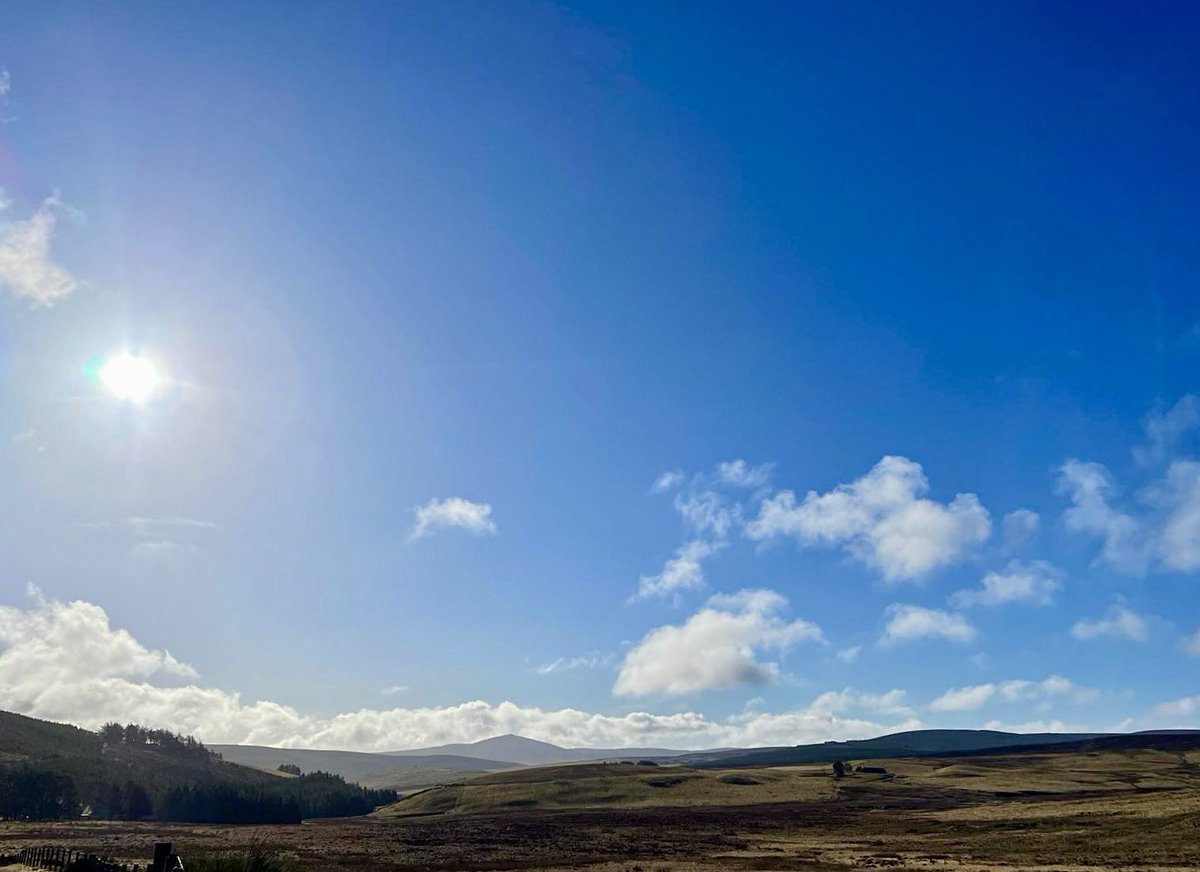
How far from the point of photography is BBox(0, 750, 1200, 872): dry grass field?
51.8 meters

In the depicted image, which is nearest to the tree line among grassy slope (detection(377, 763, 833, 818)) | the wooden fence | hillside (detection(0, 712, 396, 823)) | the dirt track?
hillside (detection(0, 712, 396, 823))

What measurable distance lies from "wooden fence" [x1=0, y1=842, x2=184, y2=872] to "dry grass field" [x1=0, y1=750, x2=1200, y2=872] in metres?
3.61

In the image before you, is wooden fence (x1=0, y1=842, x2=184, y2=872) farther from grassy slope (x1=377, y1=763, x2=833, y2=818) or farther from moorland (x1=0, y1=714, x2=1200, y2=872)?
grassy slope (x1=377, y1=763, x2=833, y2=818)

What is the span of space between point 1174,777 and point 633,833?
4137 inches

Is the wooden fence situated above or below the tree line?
above

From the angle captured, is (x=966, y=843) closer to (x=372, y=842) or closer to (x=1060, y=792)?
Answer: (x=372, y=842)

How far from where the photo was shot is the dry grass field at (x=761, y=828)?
51.8 metres

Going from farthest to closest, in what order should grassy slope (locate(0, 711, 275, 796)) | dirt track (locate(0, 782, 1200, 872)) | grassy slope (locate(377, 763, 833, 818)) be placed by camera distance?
1. grassy slope (locate(0, 711, 275, 796))
2. grassy slope (locate(377, 763, 833, 818))
3. dirt track (locate(0, 782, 1200, 872))

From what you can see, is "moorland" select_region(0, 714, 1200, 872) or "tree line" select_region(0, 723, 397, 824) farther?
"tree line" select_region(0, 723, 397, 824)

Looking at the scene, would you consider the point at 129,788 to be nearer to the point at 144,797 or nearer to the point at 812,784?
the point at 144,797

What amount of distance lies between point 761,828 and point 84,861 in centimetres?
6605

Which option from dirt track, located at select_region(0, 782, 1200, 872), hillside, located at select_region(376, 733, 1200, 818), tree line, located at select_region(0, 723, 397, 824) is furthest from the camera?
hillside, located at select_region(376, 733, 1200, 818)

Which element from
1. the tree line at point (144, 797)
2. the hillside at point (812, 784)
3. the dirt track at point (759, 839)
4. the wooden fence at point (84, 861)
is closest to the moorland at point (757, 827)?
the dirt track at point (759, 839)

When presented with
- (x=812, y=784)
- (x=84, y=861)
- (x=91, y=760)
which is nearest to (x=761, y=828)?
(x=84, y=861)
